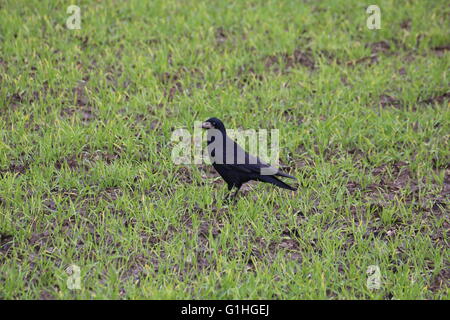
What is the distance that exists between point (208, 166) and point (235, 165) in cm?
101

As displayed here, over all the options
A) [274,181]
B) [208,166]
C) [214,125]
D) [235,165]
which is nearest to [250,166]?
[235,165]

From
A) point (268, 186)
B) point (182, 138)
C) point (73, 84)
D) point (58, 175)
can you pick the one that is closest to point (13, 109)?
point (73, 84)

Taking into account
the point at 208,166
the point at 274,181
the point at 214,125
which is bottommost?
the point at 274,181

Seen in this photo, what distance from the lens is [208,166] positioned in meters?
6.75

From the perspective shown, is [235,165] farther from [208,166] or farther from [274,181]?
[208,166]

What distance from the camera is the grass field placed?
500 centimetres

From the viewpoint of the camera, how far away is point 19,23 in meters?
9.16

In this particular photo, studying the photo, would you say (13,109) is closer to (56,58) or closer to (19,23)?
(56,58)

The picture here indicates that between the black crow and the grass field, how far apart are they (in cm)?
28

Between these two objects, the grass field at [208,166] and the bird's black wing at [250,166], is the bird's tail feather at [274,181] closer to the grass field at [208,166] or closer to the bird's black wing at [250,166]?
the bird's black wing at [250,166]

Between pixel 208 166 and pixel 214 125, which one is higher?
pixel 214 125

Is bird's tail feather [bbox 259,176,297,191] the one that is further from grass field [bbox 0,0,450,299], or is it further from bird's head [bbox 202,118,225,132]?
bird's head [bbox 202,118,225,132]

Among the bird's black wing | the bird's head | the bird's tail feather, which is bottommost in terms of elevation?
the bird's tail feather

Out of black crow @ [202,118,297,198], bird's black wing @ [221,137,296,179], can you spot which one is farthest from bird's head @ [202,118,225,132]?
bird's black wing @ [221,137,296,179]
